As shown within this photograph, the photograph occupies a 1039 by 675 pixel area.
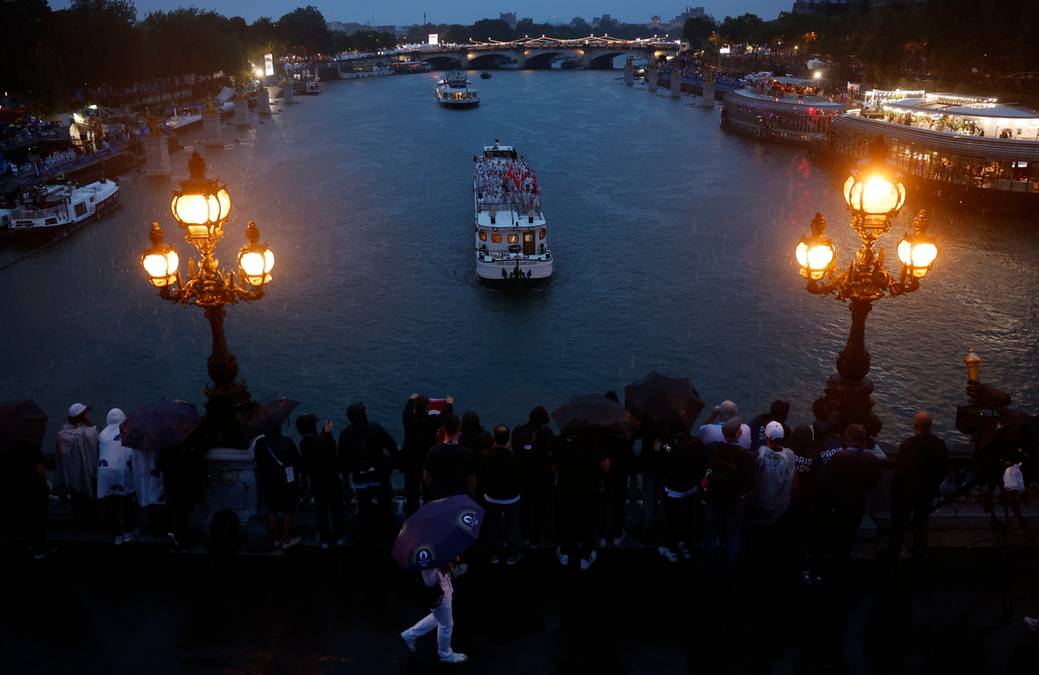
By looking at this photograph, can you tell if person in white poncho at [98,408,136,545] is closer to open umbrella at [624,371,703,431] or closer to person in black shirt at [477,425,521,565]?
person in black shirt at [477,425,521,565]

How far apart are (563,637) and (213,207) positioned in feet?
21.0

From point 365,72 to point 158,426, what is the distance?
198 m

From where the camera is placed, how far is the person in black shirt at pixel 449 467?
783 centimetres

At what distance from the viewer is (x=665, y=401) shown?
913 cm

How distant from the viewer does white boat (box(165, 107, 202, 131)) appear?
250ft

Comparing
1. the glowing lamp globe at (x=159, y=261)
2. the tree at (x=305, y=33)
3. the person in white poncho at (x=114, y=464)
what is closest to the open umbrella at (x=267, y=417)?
the person in white poncho at (x=114, y=464)

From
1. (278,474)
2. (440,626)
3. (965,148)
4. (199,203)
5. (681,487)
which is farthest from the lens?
(965,148)

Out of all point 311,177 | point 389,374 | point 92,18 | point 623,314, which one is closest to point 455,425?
point 389,374

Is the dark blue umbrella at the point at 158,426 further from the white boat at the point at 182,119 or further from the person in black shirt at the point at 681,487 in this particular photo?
the white boat at the point at 182,119

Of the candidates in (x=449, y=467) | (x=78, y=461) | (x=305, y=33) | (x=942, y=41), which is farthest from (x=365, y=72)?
(x=449, y=467)

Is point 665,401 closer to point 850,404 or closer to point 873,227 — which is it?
point 850,404

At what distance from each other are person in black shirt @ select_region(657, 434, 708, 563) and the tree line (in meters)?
65.8

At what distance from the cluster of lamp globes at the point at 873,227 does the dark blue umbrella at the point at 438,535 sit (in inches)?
226

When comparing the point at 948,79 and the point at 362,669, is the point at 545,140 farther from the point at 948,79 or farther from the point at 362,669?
the point at 362,669
